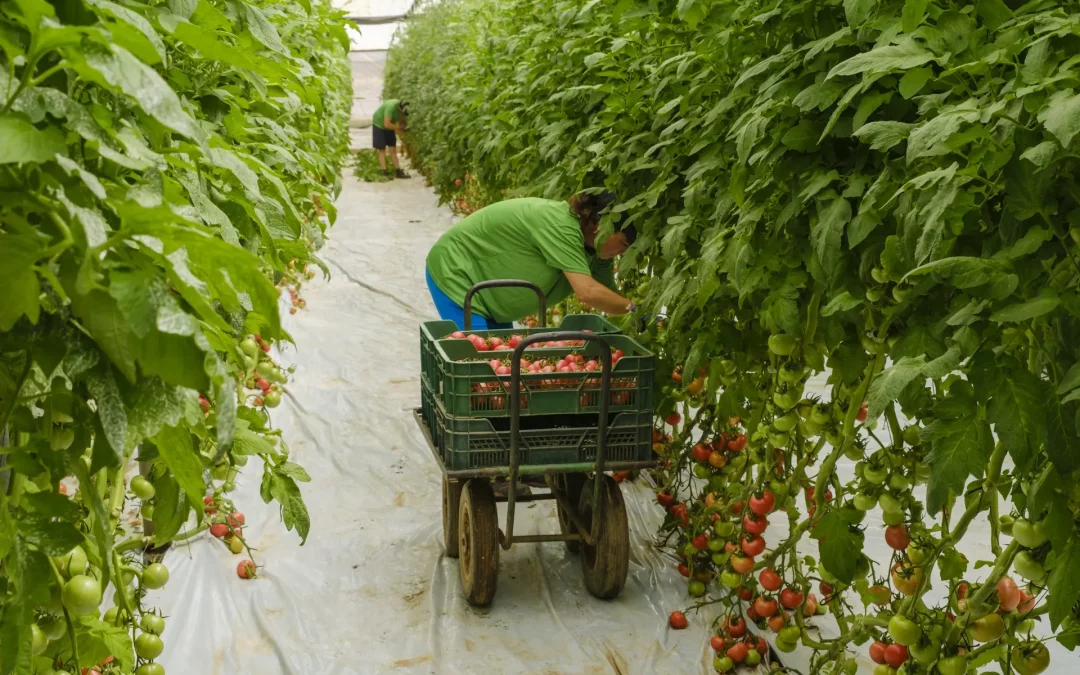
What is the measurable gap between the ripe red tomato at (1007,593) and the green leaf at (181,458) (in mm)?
1401

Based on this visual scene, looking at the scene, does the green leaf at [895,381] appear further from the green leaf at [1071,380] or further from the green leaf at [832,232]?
the green leaf at [832,232]

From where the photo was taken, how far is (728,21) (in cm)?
255

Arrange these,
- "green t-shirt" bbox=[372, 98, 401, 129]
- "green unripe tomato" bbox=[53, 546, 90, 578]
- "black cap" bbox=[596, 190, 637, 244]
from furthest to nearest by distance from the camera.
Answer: "green t-shirt" bbox=[372, 98, 401, 129], "black cap" bbox=[596, 190, 637, 244], "green unripe tomato" bbox=[53, 546, 90, 578]

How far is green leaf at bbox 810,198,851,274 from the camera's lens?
1960mm

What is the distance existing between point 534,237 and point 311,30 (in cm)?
189

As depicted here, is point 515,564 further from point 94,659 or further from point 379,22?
point 379,22

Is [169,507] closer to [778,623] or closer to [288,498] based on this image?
[288,498]

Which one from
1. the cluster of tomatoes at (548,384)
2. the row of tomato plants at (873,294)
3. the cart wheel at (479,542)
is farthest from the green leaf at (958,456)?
the cart wheel at (479,542)

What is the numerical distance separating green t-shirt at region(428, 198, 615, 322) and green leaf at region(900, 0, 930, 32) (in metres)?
2.36

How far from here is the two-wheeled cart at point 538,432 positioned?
304cm

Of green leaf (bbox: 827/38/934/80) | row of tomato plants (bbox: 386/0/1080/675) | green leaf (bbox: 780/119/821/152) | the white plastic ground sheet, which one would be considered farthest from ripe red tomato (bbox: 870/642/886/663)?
green leaf (bbox: 827/38/934/80)

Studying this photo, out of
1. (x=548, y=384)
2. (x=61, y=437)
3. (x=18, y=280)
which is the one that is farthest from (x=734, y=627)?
(x=18, y=280)

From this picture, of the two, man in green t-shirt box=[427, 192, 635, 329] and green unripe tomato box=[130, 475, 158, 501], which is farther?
man in green t-shirt box=[427, 192, 635, 329]

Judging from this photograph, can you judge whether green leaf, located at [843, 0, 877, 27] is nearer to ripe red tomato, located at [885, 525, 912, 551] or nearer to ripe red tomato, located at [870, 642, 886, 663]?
ripe red tomato, located at [885, 525, 912, 551]
